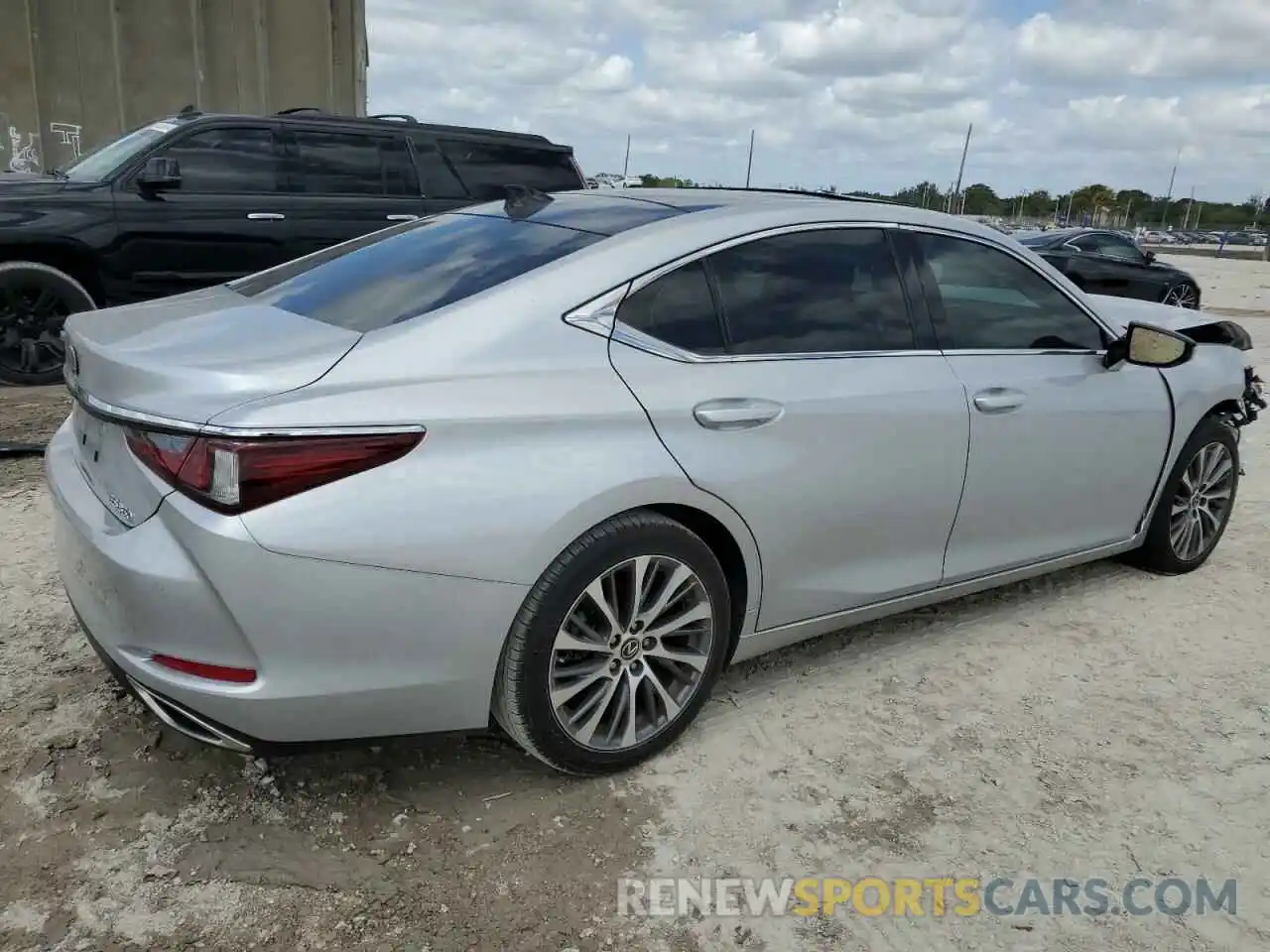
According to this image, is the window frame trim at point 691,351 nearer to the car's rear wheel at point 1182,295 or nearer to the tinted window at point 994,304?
the tinted window at point 994,304

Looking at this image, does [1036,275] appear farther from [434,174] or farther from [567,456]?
[434,174]

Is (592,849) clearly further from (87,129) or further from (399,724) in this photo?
(87,129)

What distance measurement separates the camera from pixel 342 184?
7625mm

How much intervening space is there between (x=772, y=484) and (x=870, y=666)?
1.04 metres

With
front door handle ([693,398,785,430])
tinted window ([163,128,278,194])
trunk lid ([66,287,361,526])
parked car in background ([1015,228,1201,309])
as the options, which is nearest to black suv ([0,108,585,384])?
tinted window ([163,128,278,194])

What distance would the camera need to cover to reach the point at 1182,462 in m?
4.22

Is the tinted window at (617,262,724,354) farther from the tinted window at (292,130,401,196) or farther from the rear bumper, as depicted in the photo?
the tinted window at (292,130,401,196)

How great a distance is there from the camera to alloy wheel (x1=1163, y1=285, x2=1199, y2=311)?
1452cm

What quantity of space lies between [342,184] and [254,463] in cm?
607

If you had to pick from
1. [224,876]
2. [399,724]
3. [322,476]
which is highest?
[322,476]

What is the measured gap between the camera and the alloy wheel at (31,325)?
659 centimetres

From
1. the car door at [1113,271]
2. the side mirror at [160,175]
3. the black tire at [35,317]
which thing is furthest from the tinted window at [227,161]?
the car door at [1113,271]

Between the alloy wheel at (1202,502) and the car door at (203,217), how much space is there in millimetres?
6003

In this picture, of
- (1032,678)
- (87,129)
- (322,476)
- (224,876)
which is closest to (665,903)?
(224,876)
